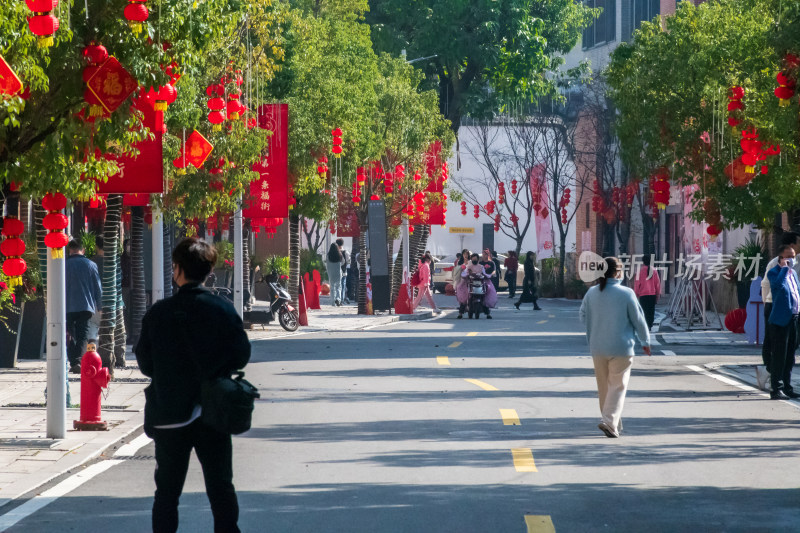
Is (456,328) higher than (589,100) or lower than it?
lower

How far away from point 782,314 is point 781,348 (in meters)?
0.39

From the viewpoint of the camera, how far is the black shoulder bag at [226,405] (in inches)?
276

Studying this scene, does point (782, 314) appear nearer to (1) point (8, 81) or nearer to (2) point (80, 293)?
(2) point (80, 293)

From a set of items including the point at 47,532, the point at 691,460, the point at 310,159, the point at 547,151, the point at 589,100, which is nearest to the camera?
the point at 47,532

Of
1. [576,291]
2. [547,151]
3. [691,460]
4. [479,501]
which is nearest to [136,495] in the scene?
[479,501]

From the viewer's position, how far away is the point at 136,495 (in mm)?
10109

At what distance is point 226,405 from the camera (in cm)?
700

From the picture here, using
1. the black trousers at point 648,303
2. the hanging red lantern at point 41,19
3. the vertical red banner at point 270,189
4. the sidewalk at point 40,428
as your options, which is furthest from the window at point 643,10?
the hanging red lantern at point 41,19

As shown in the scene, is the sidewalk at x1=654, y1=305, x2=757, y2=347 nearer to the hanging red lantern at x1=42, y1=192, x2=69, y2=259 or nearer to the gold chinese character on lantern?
the hanging red lantern at x1=42, y1=192, x2=69, y2=259

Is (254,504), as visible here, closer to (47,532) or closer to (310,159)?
(47,532)

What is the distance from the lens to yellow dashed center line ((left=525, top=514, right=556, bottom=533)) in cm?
876

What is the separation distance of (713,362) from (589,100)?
1390 inches

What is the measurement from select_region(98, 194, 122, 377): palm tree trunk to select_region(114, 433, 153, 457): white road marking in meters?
5.58

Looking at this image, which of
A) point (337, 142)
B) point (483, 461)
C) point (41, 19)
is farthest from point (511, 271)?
point (41, 19)
